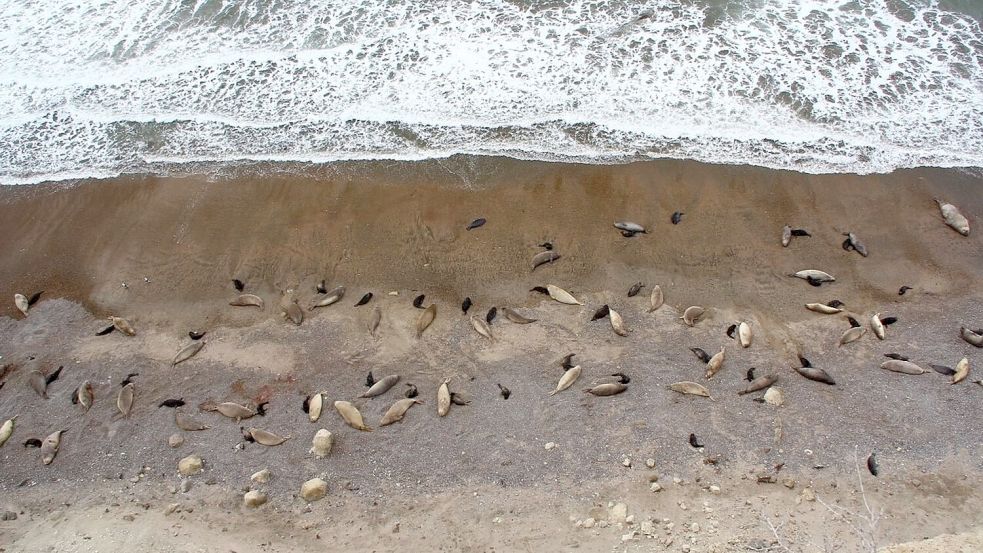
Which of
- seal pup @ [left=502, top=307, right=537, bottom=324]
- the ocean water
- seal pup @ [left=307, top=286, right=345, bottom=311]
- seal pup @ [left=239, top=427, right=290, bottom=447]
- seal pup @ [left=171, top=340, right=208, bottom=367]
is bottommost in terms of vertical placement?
seal pup @ [left=239, top=427, right=290, bottom=447]

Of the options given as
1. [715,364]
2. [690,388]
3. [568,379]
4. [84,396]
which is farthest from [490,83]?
[84,396]

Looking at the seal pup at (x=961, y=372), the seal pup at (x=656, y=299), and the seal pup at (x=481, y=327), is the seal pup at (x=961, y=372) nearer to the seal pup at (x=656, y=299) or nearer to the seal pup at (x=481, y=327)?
the seal pup at (x=656, y=299)

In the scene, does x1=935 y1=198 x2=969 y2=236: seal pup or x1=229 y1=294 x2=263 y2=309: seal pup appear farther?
x1=935 y1=198 x2=969 y2=236: seal pup

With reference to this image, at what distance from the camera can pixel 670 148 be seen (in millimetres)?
9297

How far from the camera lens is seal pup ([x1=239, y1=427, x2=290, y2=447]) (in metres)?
6.48

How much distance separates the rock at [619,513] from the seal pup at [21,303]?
732 cm

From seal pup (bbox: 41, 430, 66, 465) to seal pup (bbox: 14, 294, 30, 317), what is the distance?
2.08 meters

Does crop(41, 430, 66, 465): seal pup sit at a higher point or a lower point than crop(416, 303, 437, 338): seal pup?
lower

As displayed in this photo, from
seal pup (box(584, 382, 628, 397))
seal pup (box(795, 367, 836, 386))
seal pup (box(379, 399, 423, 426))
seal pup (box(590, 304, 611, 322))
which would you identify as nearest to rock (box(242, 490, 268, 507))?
seal pup (box(379, 399, 423, 426))

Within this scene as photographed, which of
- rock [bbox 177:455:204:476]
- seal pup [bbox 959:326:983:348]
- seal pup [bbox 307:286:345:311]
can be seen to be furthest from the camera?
seal pup [bbox 307:286:345:311]

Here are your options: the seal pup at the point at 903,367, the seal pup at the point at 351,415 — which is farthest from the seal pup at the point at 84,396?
the seal pup at the point at 903,367

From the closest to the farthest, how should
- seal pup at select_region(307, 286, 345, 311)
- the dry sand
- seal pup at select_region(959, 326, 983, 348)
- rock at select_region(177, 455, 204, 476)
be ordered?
the dry sand, rock at select_region(177, 455, 204, 476), seal pup at select_region(959, 326, 983, 348), seal pup at select_region(307, 286, 345, 311)

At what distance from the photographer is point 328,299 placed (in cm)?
775

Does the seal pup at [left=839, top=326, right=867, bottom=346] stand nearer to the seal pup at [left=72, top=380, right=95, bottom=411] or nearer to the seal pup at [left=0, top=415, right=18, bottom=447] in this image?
the seal pup at [left=72, top=380, right=95, bottom=411]
